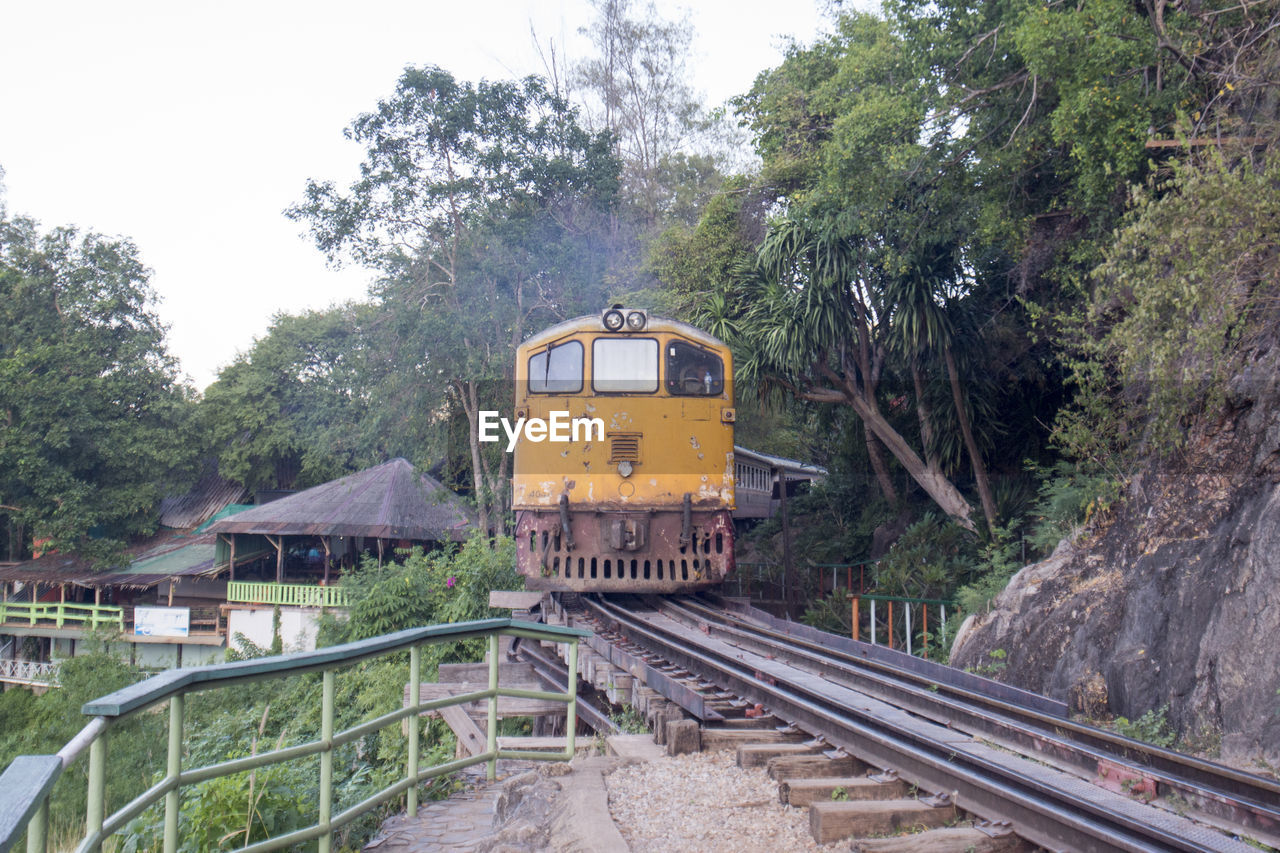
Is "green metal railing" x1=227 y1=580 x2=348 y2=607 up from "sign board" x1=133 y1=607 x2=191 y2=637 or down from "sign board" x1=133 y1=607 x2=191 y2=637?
up

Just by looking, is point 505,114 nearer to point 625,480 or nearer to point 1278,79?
point 625,480

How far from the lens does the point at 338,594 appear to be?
22.9m

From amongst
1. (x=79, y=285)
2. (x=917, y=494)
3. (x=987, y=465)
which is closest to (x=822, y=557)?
(x=917, y=494)

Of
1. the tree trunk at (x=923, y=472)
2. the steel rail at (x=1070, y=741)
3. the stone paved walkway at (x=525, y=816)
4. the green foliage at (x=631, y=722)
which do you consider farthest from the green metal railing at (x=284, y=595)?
the stone paved walkway at (x=525, y=816)

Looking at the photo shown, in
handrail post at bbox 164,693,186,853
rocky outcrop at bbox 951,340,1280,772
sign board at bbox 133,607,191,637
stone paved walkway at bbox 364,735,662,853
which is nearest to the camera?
handrail post at bbox 164,693,186,853

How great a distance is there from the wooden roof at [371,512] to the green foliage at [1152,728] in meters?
17.8

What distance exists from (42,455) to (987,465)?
24913mm

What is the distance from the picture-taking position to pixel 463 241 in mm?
20594

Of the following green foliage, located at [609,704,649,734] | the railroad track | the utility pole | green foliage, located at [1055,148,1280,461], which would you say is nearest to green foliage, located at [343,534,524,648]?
the utility pole

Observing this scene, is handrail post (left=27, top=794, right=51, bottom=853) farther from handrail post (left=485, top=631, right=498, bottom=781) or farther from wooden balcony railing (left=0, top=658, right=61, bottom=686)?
wooden balcony railing (left=0, top=658, right=61, bottom=686)

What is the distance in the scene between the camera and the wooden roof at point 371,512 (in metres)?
→ 23.6

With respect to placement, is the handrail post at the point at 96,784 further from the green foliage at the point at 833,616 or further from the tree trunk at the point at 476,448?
the tree trunk at the point at 476,448

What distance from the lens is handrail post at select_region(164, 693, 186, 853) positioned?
122 inches

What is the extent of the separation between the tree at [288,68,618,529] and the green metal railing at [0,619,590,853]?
15.7 meters
